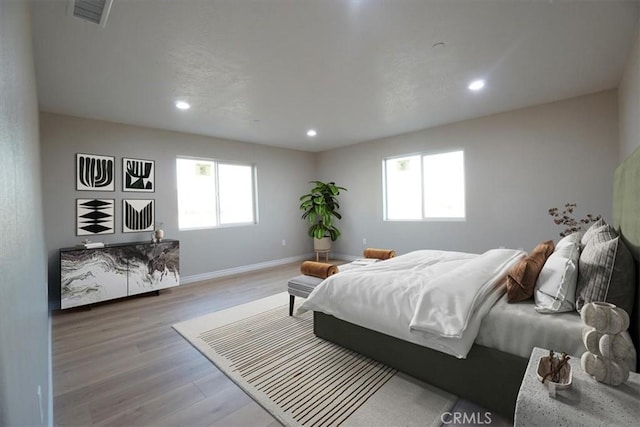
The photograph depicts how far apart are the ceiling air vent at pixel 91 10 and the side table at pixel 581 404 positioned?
3024 mm

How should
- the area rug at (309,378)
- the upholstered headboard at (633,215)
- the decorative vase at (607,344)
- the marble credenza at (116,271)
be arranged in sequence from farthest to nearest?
the marble credenza at (116,271) → the area rug at (309,378) → the upholstered headboard at (633,215) → the decorative vase at (607,344)

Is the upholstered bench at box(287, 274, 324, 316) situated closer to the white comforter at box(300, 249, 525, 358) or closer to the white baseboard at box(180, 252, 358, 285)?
the white comforter at box(300, 249, 525, 358)

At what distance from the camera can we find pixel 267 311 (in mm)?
3467

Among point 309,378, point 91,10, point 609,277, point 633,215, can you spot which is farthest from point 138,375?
point 633,215

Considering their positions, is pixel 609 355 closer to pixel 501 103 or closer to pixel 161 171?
pixel 501 103

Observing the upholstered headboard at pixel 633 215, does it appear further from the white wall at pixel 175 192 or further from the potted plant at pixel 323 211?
the white wall at pixel 175 192

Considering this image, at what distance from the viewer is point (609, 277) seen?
148 centimetres

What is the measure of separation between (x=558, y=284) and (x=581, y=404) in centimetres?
80

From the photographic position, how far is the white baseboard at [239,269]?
496cm

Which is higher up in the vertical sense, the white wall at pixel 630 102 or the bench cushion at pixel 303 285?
the white wall at pixel 630 102

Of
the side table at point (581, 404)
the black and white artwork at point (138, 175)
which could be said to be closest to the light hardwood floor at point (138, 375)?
the side table at point (581, 404)

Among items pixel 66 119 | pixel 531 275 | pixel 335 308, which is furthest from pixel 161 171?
pixel 531 275

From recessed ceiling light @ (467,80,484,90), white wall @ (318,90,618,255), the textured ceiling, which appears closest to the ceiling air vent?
the textured ceiling

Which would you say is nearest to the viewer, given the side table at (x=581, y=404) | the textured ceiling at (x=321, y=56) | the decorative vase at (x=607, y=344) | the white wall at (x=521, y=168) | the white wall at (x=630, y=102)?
the side table at (x=581, y=404)
